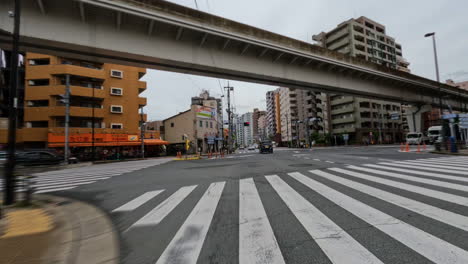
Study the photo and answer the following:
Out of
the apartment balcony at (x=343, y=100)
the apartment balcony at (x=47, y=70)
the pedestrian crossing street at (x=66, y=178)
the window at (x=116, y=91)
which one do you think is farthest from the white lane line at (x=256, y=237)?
the apartment balcony at (x=343, y=100)

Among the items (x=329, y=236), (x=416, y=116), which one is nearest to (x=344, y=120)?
(x=416, y=116)

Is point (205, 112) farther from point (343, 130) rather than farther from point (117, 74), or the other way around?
point (343, 130)

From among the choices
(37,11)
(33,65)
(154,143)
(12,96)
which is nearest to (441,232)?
(12,96)

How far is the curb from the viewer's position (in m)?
2.31

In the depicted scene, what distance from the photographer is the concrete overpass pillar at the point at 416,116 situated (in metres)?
26.2

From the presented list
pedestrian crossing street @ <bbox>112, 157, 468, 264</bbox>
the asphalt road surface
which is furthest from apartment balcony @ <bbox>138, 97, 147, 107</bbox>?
pedestrian crossing street @ <bbox>112, 157, 468, 264</bbox>

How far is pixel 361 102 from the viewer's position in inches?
1913

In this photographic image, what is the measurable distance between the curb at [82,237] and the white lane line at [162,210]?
50cm

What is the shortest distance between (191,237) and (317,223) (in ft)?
6.56

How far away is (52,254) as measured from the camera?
2.36 m

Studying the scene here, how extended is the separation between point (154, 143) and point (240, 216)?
28.4 metres

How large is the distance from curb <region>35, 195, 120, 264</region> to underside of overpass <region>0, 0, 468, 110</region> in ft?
25.7

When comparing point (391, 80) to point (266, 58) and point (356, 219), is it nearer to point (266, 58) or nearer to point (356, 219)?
point (266, 58)

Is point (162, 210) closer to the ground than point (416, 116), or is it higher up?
closer to the ground
